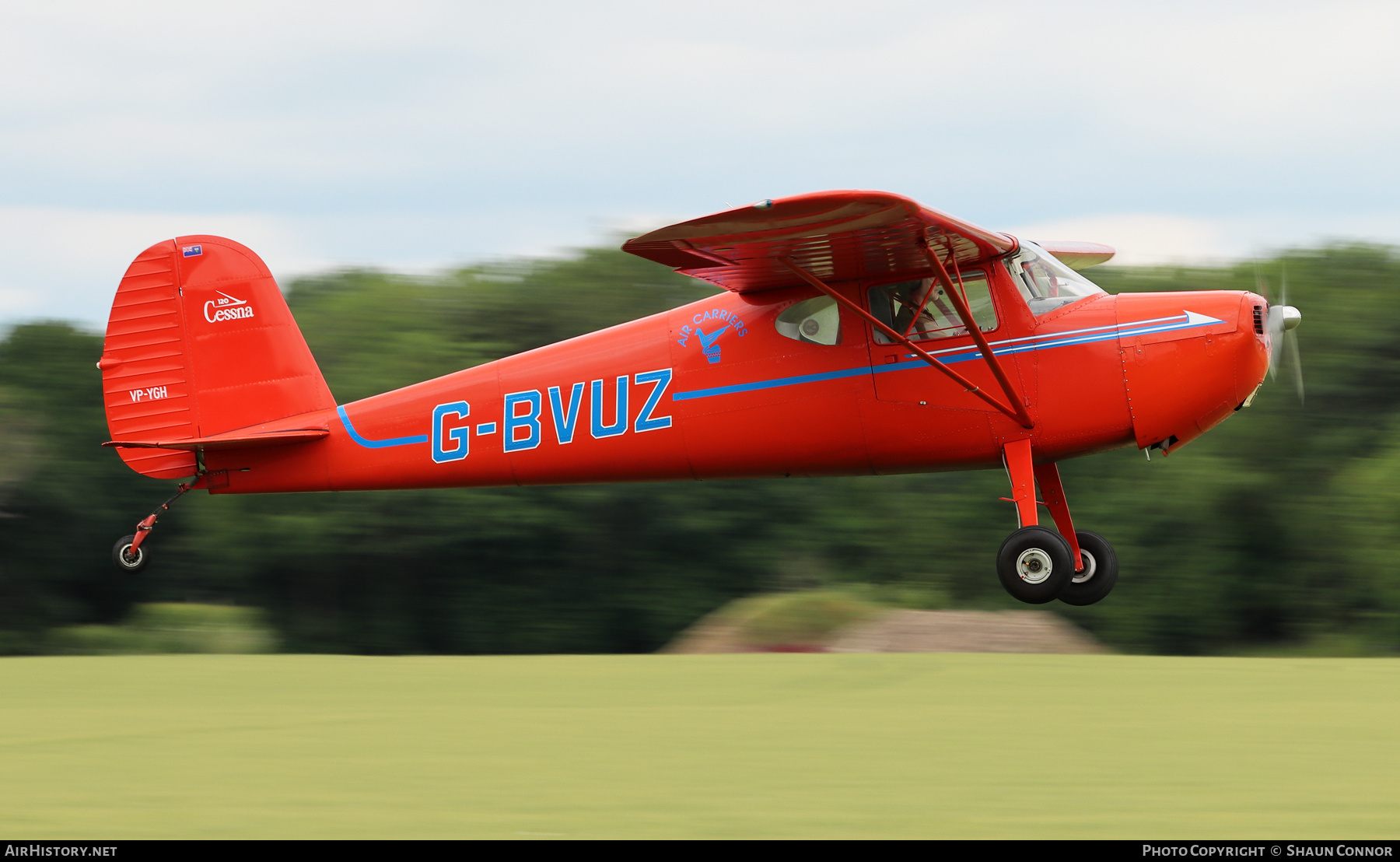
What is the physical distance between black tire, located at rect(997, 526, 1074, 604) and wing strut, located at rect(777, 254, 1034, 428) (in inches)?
33.8

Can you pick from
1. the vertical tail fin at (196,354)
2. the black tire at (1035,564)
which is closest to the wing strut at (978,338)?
the black tire at (1035,564)

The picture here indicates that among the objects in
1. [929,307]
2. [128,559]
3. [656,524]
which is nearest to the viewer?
[929,307]

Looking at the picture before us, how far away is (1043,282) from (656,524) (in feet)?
71.9

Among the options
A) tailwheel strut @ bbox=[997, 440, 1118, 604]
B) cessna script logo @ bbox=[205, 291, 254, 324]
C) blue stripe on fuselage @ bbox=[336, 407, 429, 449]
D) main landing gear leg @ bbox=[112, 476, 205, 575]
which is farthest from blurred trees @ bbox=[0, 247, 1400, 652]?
tailwheel strut @ bbox=[997, 440, 1118, 604]

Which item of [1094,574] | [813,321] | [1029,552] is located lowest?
[1094,574]

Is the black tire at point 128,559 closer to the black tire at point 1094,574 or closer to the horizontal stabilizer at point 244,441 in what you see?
the horizontal stabilizer at point 244,441

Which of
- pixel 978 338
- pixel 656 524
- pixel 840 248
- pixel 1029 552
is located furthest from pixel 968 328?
pixel 656 524

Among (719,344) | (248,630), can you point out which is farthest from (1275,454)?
(248,630)

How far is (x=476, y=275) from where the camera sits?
3338 cm

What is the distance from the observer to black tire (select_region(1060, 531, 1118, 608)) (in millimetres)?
10750

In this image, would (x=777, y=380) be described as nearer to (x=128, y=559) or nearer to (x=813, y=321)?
(x=813, y=321)

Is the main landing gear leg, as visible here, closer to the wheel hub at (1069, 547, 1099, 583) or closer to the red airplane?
the red airplane

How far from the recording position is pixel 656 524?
3166 centimetres

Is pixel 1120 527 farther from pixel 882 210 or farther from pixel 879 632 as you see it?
pixel 882 210
